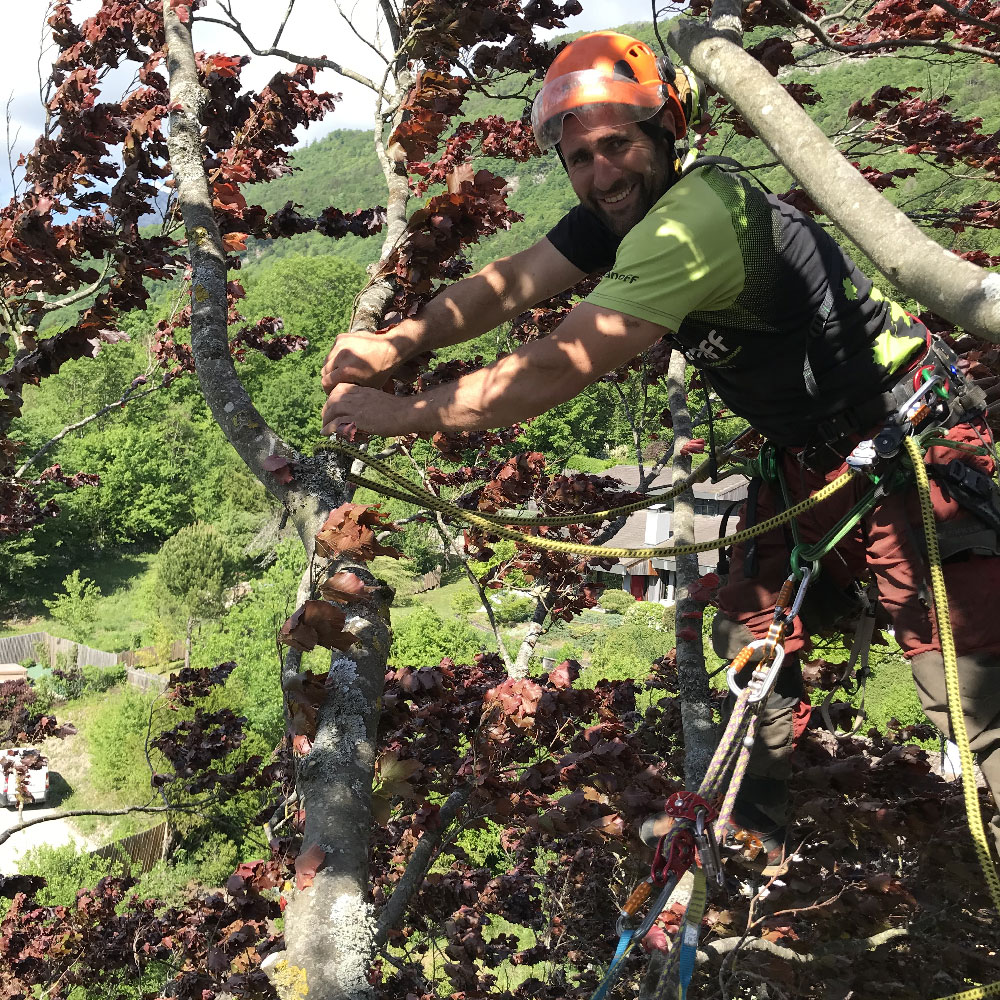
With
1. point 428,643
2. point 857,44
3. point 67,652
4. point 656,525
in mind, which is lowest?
point 857,44

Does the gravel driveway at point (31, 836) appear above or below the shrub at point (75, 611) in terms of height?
below

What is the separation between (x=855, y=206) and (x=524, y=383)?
34.2 inches

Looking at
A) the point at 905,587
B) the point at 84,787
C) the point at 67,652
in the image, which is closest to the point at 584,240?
the point at 905,587

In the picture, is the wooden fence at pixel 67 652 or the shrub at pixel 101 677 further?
the wooden fence at pixel 67 652

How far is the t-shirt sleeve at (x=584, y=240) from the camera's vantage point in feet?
9.00

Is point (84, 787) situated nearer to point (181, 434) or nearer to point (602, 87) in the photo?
point (602, 87)

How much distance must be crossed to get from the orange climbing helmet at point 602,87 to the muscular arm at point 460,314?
0.56m

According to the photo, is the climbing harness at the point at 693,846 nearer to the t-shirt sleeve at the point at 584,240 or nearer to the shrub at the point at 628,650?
the t-shirt sleeve at the point at 584,240

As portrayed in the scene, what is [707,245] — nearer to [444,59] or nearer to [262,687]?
[444,59]

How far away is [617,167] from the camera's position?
7.70 ft

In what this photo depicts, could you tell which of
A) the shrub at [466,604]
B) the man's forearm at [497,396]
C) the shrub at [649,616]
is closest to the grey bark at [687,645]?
the man's forearm at [497,396]

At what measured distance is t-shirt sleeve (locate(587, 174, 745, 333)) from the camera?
Answer: 199 centimetres

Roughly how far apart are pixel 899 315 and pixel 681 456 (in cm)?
201

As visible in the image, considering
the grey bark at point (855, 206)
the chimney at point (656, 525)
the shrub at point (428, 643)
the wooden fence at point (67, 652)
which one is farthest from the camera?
the wooden fence at point (67, 652)
